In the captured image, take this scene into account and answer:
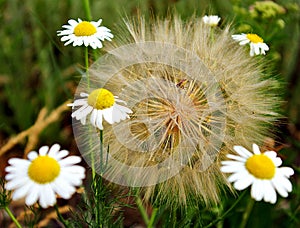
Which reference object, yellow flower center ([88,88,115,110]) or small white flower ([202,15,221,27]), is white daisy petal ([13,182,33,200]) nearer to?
yellow flower center ([88,88,115,110])

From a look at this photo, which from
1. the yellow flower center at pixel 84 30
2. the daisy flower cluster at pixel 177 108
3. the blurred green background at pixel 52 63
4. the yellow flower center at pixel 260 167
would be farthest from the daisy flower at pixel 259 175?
the blurred green background at pixel 52 63

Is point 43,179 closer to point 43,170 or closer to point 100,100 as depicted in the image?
point 43,170

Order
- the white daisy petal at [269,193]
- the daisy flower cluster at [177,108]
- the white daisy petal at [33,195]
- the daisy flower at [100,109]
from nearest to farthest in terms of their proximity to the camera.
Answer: the white daisy petal at [33,195]
the white daisy petal at [269,193]
the daisy flower at [100,109]
the daisy flower cluster at [177,108]

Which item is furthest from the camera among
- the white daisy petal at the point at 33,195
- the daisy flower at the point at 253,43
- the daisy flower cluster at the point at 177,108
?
the daisy flower at the point at 253,43

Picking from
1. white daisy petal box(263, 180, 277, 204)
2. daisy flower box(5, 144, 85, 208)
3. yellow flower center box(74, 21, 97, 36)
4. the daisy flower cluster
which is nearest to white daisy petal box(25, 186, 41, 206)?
daisy flower box(5, 144, 85, 208)

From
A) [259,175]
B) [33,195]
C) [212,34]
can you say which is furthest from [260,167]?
[212,34]

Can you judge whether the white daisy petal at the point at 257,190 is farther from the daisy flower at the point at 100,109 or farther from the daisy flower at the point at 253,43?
the daisy flower at the point at 253,43
